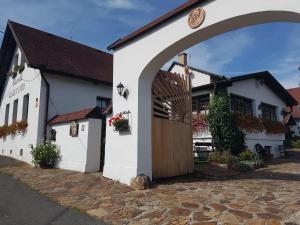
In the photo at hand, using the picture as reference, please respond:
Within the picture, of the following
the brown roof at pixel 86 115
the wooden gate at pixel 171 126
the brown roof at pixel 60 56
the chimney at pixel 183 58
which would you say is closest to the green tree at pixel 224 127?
the wooden gate at pixel 171 126

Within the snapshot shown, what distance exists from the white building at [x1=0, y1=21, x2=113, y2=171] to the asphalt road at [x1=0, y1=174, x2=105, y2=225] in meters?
5.83

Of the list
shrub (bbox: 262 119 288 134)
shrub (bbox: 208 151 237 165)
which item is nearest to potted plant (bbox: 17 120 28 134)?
shrub (bbox: 208 151 237 165)

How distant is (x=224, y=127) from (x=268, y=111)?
6.96 m

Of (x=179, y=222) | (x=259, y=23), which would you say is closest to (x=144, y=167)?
(x=179, y=222)

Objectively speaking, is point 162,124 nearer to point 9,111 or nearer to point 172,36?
point 172,36

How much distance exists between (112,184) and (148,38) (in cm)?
410

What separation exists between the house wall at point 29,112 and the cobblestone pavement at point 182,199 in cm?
405

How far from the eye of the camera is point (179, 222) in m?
4.70

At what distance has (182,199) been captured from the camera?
19.8ft

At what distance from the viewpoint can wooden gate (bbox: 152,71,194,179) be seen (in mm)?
8458

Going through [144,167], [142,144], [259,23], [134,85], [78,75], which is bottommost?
[144,167]

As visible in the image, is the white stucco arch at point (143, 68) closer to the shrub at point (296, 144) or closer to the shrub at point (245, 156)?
the shrub at point (245, 156)

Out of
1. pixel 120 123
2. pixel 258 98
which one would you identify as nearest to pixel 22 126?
A: pixel 120 123

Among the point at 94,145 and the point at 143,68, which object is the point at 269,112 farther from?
the point at 143,68
